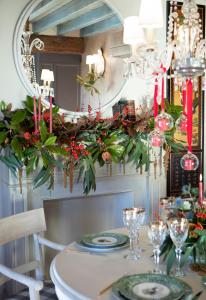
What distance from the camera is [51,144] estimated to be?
7.23ft

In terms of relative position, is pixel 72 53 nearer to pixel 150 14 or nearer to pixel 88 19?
pixel 88 19

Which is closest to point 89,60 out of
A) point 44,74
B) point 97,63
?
point 97,63

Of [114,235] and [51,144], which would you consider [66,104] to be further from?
[114,235]

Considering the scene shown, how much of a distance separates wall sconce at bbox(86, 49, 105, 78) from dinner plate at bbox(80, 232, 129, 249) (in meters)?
1.24

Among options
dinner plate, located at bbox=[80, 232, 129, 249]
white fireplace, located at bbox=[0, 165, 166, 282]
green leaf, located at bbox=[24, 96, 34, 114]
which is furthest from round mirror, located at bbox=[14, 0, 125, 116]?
dinner plate, located at bbox=[80, 232, 129, 249]

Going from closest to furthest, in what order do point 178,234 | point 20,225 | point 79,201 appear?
point 178,234, point 20,225, point 79,201

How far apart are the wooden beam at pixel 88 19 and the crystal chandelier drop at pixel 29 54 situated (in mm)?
168

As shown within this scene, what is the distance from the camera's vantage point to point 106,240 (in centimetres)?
183

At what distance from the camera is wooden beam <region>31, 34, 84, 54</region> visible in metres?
2.62

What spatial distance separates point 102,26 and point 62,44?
0.32m

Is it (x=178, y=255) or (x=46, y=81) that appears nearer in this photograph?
(x=178, y=255)

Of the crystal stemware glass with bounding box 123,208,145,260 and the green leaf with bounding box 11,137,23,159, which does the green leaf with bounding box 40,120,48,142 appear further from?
the crystal stemware glass with bounding box 123,208,145,260

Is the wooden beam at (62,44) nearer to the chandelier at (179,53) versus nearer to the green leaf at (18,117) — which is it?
the green leaf at (18,117)

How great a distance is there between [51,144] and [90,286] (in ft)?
3.26
